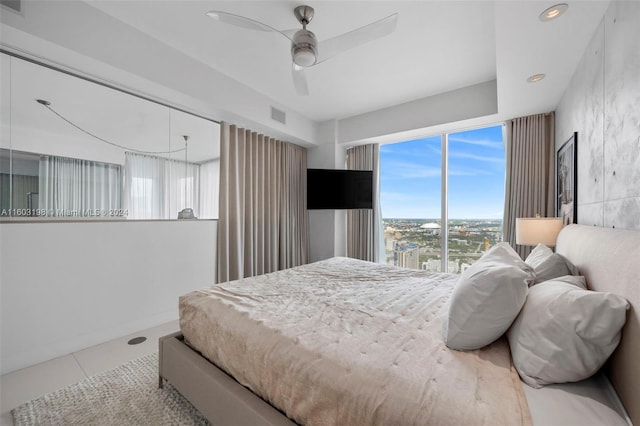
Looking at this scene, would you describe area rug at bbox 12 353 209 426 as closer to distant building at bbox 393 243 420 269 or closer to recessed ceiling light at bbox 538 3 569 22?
recessed ceiling light at bbox 538 3 569 22

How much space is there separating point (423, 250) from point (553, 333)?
130 inches

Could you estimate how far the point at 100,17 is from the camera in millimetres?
2115

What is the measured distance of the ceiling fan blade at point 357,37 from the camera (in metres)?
1.83

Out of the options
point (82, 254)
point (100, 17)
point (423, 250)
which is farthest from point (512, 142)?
point (82, 254)

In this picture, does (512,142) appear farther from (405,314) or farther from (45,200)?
(45,200)

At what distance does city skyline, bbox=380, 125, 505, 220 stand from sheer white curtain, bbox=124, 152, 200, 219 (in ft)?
9.52

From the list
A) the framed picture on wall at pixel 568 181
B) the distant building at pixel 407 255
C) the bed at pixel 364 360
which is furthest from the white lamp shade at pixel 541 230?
the distant building at pixel 407 255

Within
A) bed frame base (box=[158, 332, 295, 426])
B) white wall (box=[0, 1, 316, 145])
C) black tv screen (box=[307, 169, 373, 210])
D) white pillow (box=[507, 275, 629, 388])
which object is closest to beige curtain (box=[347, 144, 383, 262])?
black tv screen (box=[307, 169, 373, 210])

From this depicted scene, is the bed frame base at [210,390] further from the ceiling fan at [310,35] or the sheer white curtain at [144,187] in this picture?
the ceiling fan at [310,35]

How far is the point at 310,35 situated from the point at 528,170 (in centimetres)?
293

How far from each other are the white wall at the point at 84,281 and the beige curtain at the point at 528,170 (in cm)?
390

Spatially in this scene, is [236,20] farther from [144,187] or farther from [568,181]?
[568,181]

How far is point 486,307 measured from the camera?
1077 millimetres

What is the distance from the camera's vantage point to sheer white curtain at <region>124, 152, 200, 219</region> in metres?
2.68
